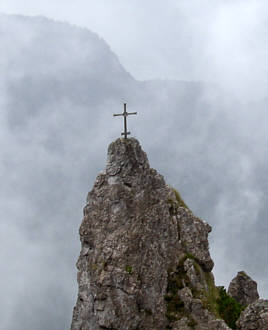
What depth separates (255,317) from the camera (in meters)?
37.3

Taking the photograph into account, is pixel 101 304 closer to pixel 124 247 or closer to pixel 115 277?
pixel 115 277

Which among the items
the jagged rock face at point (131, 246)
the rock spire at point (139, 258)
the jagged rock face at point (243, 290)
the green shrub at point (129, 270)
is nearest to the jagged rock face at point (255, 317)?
the rock spire at point (139, 258)

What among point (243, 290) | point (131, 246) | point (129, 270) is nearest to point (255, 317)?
point (129, 270)

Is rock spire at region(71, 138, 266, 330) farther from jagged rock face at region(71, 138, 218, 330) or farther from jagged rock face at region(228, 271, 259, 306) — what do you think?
jagged rock face at region(228, 271, 259, 306)

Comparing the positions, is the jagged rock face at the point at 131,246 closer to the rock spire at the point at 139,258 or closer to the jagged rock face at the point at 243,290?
the rock spire at the point at 139,258

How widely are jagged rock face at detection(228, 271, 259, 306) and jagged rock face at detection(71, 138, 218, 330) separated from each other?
14586 mm

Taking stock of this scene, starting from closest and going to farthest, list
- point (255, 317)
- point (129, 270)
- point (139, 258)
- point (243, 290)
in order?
point (129, 270), point (139, 258), point (255, 317), point (243, 290)

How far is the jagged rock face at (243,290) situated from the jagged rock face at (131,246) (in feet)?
47.9

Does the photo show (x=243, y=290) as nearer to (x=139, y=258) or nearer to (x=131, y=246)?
(x=139, y=258)

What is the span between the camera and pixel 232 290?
174ft

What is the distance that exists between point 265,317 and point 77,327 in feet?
54.1

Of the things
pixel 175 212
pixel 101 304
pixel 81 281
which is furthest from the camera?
pixel 175 212

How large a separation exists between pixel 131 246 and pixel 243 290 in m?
22.9

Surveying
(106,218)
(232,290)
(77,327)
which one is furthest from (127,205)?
(232,290)
